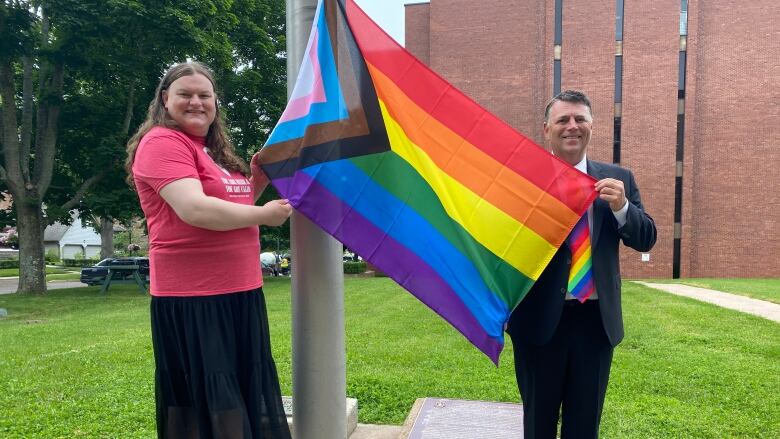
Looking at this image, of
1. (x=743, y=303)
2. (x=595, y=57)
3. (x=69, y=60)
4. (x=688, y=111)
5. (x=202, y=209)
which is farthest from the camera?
(x=595, y=57)

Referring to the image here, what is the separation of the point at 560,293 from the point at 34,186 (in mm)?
18743

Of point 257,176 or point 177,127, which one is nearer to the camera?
point 177,127

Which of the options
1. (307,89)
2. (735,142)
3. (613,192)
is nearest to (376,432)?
(613,192)

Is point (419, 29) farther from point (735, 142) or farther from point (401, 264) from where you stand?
point (401, 264)

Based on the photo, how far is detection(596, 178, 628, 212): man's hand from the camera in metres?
2.24

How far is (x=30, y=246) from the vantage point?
16.3 m

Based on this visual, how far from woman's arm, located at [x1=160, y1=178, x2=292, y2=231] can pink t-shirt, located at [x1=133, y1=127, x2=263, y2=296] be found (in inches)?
2.0

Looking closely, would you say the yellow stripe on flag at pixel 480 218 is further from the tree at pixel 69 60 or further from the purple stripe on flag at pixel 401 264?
the tree at pixel 69 60

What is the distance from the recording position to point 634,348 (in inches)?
268

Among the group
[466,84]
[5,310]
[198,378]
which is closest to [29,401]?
[198,378]

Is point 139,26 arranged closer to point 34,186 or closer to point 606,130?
point 34,186

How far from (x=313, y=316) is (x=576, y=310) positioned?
127cm

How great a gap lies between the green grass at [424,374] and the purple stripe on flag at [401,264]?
210 centimetres

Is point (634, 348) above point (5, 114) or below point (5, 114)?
below
